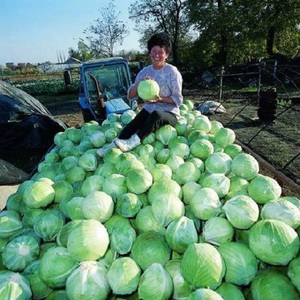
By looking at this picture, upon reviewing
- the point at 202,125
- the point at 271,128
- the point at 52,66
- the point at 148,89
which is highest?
the point at 148,89

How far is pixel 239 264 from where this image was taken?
6.17 feet

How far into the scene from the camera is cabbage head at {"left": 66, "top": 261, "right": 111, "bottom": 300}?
5.87 feet

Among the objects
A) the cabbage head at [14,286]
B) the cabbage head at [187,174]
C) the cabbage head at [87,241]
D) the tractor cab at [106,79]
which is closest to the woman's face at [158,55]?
the cabbage head at [187,174]

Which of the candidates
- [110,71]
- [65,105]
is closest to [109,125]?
[110,71]

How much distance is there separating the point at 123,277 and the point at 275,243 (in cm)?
91

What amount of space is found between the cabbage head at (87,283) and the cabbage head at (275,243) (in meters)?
0.94

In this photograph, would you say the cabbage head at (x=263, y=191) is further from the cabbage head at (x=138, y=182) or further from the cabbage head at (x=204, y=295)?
the cabbage head at (x=204, y=295)

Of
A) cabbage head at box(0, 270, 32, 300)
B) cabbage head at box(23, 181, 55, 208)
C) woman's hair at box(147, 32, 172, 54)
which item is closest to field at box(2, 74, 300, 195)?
woman's hair at box(147, 32, 172, 54)

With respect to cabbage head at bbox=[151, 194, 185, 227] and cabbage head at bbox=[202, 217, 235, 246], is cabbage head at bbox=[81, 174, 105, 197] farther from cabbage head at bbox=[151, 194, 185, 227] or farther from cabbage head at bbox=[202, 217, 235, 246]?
cabbage head at bbox=[202, 217, 235, 246]

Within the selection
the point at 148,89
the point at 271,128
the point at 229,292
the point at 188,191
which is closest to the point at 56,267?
the point at 229,292

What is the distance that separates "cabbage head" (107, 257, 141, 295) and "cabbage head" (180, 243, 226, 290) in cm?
29

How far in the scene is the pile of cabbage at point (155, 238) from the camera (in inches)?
71.4

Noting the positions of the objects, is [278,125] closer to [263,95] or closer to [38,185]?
[263,95]

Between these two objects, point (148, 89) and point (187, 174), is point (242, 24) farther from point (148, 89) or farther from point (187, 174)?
point (187, 174)
